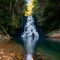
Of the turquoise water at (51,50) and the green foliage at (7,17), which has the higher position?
the green foliage at (7,17)

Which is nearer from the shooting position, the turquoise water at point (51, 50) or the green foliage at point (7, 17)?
the turquoise water at point (51, 50)

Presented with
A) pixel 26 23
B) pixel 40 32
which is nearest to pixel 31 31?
pixel 40 32

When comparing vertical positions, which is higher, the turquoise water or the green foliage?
the green foliage

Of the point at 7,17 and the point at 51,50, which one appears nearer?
the point at 51,50

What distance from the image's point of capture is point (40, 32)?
43.9 m

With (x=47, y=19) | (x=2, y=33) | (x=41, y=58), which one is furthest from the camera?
(x=47, y=19)

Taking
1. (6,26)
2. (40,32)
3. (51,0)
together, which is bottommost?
(40,32)

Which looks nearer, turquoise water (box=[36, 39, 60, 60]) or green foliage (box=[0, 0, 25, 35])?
turquoise water (box=[36, 39, 60, 60])

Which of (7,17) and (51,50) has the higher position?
(7,17)

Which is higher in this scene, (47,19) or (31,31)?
(47,19)

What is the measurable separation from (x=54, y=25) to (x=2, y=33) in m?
11.8

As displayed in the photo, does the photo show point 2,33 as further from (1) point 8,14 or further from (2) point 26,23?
(2) point 26,23

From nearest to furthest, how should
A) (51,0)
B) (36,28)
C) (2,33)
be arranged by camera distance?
(2,33)
(51,0)
(36,28)

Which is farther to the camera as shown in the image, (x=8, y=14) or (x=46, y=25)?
(x=46, y=25)
